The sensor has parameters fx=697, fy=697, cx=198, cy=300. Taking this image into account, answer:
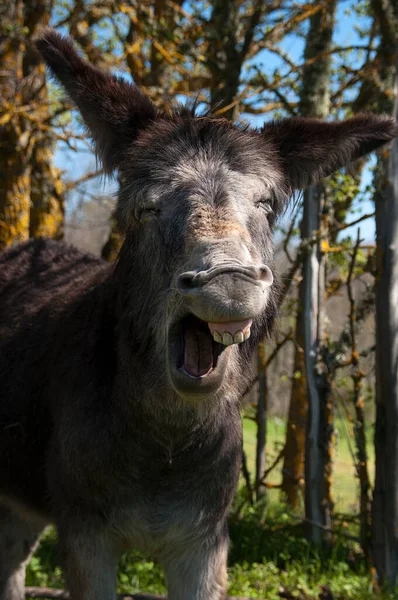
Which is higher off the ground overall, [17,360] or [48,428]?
[17,360]

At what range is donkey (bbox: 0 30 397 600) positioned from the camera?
110 inches

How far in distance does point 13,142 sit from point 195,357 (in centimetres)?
551

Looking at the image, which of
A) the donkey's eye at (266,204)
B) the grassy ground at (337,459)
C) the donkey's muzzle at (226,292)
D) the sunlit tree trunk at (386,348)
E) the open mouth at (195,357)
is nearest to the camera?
the donkey's muzzle at (226,292)

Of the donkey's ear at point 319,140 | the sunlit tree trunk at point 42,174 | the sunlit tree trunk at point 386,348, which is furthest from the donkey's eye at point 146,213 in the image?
the sunlit tree trunk at point 42,174

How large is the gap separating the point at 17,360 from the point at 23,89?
177 inches

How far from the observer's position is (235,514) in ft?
19.2

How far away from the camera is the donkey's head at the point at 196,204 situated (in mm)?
2361

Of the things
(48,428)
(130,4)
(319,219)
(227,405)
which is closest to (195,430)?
(227,405)

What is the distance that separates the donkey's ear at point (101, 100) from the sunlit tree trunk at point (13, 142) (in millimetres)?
3558

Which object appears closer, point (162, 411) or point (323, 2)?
point (162, 411)

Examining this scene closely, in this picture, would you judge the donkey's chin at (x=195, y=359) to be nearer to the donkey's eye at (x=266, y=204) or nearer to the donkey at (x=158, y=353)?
the donkey at (x=158, y=353)

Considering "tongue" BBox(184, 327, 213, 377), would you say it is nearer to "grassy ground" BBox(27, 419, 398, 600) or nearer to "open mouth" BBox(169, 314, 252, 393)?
"open mouth" BBox(169, 314, 252, 393)

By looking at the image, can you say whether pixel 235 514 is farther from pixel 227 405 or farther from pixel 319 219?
pixel 227 405

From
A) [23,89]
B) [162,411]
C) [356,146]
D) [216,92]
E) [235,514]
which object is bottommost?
[235,514]
